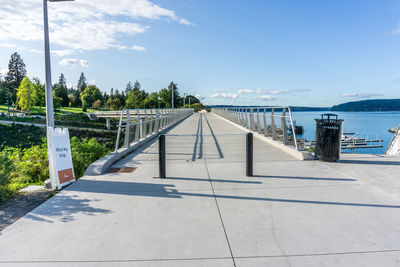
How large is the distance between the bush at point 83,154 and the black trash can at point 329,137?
649cm

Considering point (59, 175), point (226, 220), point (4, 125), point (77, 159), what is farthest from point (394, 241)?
point (4, 125)

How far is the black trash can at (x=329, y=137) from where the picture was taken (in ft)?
24.8

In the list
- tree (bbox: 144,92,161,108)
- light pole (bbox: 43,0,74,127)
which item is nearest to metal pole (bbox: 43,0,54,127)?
light pole (bbox: 43,0,74,127)

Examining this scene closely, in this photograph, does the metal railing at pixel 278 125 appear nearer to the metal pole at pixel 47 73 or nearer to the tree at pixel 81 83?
the metal pole at pixel 47 73

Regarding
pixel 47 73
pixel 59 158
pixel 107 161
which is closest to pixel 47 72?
pixel 47 73

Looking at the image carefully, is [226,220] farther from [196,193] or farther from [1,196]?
[1,196]

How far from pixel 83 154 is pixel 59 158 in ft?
9.00

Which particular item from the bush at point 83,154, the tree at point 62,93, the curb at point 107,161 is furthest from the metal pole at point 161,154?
the tree at point 62,93

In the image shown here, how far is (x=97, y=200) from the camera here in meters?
4.92

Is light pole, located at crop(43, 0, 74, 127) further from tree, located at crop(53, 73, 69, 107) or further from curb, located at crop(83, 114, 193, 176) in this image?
tree, located at crop(53, 73, 69, 107)

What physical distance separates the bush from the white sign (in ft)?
Answer: 4.48

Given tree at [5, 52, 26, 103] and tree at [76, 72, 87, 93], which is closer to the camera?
tree at [5, 52, 26, 103]

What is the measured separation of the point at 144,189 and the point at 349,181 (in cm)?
418

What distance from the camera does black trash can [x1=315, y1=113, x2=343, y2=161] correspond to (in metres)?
7.55
